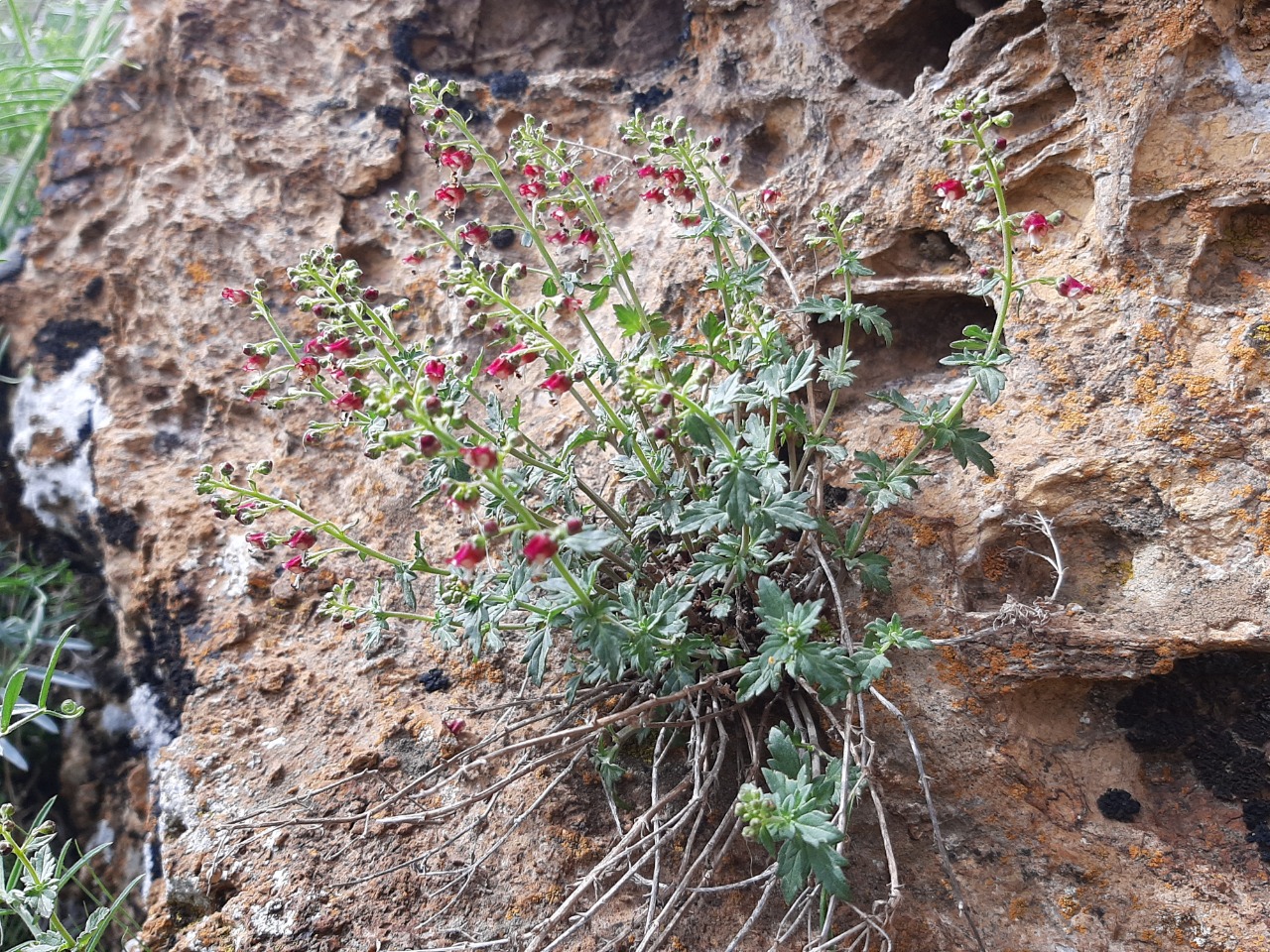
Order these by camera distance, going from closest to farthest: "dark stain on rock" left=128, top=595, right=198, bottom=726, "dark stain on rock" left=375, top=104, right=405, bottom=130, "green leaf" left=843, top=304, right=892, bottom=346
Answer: "green leaf" left=843, top=304, right=892, bottom=346 < "dark stain on rock" left=128, top=595, right=198, bottom=726 < "dark stain on rock" left=375, top=104, right=405, bottom=130

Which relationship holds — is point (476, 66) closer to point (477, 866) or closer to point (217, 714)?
point (217, 714)

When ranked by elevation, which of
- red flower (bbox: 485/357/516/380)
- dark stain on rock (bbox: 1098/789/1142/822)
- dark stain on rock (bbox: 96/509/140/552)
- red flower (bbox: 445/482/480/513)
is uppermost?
red flower (bbox: 485/357/516/380)

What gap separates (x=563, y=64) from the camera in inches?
131

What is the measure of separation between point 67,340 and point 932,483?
3269mm

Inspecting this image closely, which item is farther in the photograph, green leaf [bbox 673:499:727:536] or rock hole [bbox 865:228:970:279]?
rock hole [bbox 865:228:970:279]

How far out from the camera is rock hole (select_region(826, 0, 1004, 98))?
2650 millimetres

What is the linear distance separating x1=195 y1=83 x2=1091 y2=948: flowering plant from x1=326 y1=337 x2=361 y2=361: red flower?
2 centimetres

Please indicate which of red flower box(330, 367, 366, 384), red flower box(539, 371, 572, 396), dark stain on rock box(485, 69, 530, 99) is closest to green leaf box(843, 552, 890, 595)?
red flower box(539, 371, 572, 396)

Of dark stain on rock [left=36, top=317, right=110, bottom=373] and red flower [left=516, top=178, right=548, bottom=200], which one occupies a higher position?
red flower [left=516, top=178, right=548, bottom=200]

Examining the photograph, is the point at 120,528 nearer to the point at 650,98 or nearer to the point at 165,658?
the point at 165,658

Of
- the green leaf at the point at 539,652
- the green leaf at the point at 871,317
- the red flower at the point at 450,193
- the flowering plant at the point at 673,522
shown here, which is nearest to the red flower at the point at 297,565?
the flowering plant at the point at 673,522

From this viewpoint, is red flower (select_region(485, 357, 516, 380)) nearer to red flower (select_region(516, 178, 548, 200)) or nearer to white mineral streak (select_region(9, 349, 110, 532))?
red flower (select_region(516, 178, 548, 200))

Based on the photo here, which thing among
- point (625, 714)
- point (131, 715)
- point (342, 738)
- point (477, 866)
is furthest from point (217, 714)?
point (625, 714)

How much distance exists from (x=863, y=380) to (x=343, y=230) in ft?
6.61
